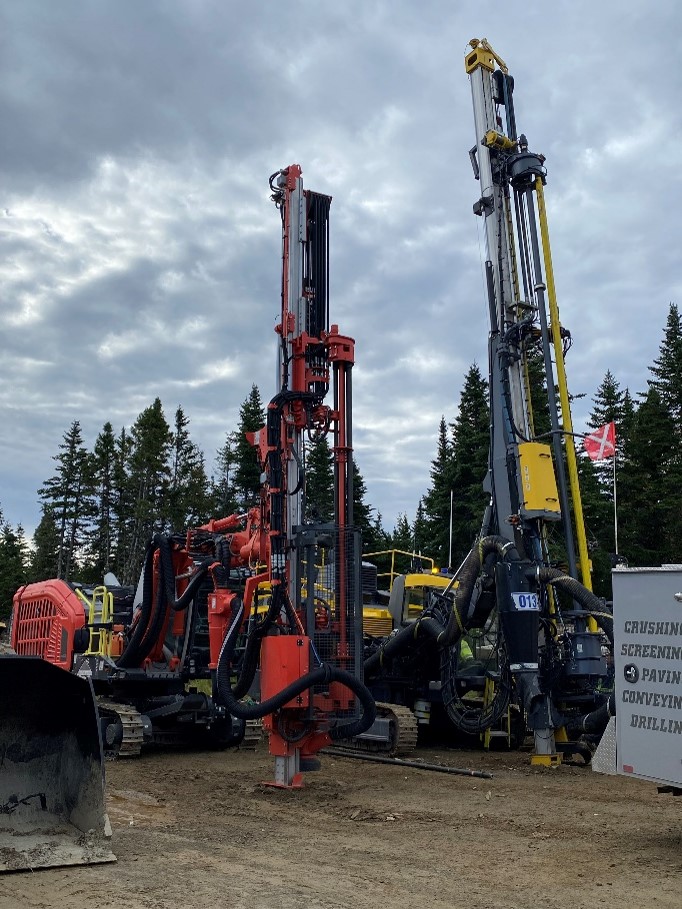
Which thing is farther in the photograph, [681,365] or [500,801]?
[681,365]

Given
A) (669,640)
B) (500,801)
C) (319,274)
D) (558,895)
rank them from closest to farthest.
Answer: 1. (558,895)
2. (669,640)
3. (500,801)
4. (319,274)

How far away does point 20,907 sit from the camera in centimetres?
532

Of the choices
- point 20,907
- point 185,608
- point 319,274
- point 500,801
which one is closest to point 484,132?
point 319,274

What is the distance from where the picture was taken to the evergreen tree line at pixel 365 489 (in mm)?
42281

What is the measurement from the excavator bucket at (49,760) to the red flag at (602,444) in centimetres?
1291

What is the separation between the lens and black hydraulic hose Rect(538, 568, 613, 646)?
1195 centimetres

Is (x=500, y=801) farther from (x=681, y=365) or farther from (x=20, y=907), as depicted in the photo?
(x=681, y=365)

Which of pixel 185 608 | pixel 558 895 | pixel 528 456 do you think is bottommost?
pixel 558 895

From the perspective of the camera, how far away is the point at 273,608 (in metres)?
10.0

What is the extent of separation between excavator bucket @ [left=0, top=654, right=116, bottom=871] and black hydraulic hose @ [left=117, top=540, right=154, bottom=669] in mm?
6348

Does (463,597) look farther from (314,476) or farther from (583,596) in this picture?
(314,476)

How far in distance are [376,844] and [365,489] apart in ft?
158

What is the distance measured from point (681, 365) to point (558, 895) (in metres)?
43.6

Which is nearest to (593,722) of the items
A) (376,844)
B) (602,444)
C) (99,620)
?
(376,844)
